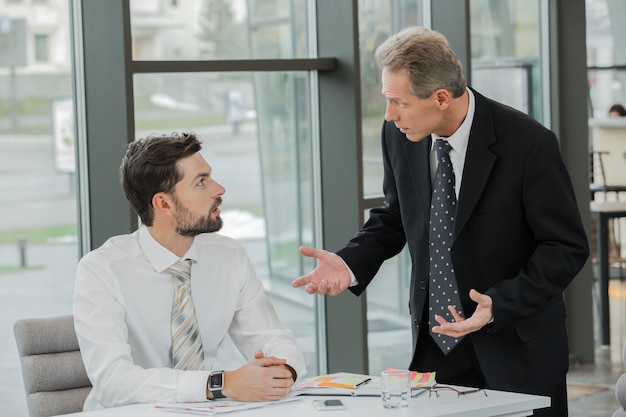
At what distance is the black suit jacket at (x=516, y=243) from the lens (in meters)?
2.86

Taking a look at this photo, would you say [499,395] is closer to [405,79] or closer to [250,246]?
[405,79]

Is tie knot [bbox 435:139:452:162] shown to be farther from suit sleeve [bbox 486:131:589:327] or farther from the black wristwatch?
the black wristwatch

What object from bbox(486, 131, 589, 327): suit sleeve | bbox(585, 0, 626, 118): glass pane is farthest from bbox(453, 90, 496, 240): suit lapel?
bbox(585, 0, 626, 118): glass pane

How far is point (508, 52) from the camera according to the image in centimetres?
661

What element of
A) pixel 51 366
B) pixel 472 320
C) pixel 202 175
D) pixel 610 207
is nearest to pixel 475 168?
pixel 472 320

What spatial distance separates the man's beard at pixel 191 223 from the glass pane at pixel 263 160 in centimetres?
175

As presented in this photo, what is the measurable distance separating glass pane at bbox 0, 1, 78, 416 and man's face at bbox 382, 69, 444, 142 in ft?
5.96

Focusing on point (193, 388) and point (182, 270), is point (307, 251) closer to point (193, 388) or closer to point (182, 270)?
point (182, 270)

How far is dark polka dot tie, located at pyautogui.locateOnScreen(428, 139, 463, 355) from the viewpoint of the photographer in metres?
2.98

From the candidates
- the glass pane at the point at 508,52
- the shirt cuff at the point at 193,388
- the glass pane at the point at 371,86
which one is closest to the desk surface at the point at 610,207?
the glass pane at the point at 508,52

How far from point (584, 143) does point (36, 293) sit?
147 inches

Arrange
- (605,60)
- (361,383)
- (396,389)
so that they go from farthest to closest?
(605,60) → (361,383) → (396,389)

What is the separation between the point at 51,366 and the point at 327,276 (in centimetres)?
86

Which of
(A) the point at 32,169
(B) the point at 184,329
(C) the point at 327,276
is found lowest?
(B) the point at 184,329
